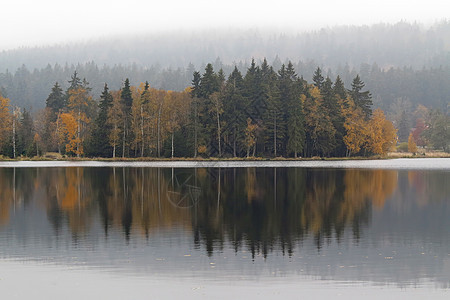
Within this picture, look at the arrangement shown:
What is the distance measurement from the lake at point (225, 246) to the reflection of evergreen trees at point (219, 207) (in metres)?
0.08

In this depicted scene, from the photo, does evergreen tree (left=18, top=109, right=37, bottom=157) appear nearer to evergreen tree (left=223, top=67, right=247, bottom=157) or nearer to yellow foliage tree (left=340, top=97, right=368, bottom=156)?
evergreen tree (left=223, top=67, right=247, bottom=157)

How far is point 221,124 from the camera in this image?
105m

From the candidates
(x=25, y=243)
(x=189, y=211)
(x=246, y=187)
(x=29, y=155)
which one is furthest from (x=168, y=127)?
(x=25, y=243)

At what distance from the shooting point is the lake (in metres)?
14.1

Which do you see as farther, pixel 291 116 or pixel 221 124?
pixel 221 124

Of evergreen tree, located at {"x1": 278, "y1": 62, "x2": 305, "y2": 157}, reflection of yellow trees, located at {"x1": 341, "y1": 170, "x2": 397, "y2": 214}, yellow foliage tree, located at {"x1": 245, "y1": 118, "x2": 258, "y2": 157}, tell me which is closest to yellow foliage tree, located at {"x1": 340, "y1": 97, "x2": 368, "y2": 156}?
evergreen tree, located at {"x1": 278, "y1": 62, "x2": 305, "y2": 157}

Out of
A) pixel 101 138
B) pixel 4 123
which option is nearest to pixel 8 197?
pixel 101 138

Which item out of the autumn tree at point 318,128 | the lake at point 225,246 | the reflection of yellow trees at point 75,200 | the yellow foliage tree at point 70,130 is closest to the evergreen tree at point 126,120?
the yellow foliage tree at point 70,130

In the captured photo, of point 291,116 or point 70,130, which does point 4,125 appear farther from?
point 291,116

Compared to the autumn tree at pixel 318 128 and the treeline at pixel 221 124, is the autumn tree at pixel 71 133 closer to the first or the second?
the treeline at pixel 221 124

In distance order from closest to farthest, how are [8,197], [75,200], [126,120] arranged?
1. [75,200]
2. [8,197]
3. [126,120]

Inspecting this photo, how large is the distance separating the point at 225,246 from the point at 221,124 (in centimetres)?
8663

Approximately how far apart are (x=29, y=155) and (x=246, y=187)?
75707 millimetres

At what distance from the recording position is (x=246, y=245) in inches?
760
